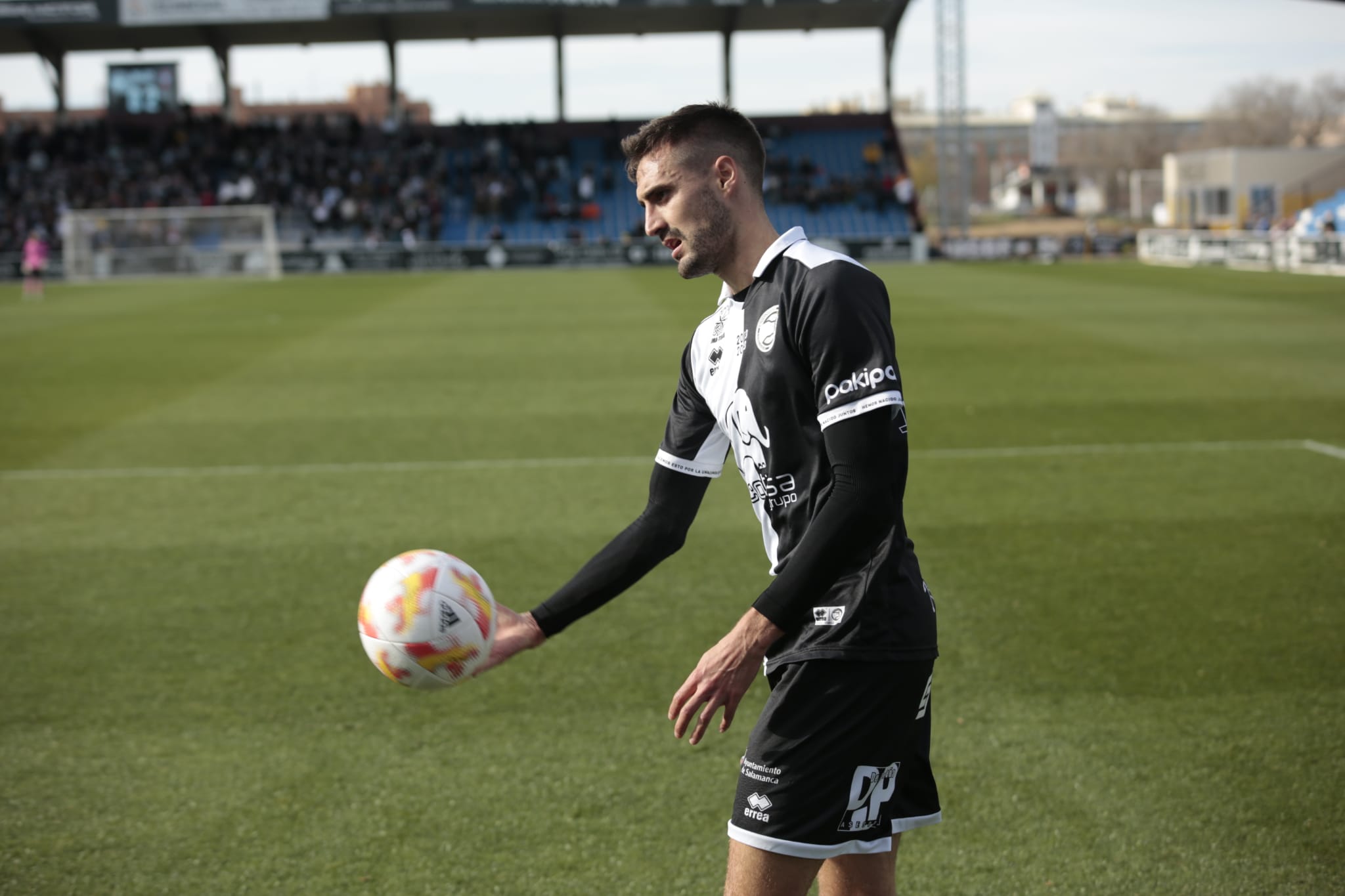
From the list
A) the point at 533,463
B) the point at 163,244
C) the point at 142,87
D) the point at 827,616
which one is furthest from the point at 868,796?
the point at 142,87

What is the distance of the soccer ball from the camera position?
301 centimetres

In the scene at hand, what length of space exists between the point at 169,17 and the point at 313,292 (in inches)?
809

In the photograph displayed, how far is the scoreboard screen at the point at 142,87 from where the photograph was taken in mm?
51906

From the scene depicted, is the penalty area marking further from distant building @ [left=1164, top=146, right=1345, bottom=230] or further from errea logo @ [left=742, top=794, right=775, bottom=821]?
distant building @ [left=1164, top=146, right=1345, bottom=230]

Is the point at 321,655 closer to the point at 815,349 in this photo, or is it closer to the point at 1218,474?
the point at 815,349

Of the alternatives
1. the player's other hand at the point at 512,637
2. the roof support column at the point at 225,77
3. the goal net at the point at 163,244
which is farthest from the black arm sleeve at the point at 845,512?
the roof support column at the point at 225,77

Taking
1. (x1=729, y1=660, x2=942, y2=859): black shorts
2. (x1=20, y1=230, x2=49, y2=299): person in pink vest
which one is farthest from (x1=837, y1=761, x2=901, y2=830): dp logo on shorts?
(x1=20, y1=230, x2=49, y2=299): person in pink vest

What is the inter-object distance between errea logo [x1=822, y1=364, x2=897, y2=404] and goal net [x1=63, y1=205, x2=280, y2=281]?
1518 inches

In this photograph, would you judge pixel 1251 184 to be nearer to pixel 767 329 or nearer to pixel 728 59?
pixel 728 59

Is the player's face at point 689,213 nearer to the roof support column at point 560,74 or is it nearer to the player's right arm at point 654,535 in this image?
the player's right arm at point 654,535

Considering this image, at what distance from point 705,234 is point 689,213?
Result: 0.19ft

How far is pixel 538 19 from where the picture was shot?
49344 millimetres

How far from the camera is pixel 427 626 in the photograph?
301cm

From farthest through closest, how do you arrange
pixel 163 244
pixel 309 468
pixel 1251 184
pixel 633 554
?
pixel 1251 184 < pixel 163 244 < pixel 309 468 < pixel 633 554
